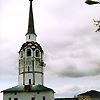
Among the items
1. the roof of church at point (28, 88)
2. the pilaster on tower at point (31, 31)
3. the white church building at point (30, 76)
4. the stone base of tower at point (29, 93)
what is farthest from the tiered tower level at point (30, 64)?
the stone base of tower at point (29, 93)

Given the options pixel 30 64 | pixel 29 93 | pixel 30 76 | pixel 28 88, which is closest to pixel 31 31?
pixel 30 64

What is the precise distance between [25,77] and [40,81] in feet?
11.3

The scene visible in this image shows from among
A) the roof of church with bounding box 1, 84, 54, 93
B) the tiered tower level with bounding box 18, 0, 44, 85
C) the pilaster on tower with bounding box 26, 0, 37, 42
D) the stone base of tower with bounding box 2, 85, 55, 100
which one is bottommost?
the stone base of tower with bounding box 2, 85, 55, 100

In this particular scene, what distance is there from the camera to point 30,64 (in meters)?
67.9

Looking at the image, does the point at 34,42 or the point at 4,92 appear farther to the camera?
the point at 34,42

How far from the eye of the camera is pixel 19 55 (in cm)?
6962

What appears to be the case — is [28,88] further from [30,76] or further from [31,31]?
[31,31]

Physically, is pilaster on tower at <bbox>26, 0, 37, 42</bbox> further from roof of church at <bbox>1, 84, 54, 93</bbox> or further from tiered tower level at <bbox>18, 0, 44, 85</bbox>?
roof of church at <bbox>1, 84, 54, 93</bbox>

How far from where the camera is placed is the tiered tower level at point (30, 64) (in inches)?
2621

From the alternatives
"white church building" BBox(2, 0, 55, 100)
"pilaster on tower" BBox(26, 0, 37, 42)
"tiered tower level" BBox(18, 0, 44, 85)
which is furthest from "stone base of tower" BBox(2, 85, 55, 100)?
"pilaster on tower" BBox(26, 0, 37, 42)

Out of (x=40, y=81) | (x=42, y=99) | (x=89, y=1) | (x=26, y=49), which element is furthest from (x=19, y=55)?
(x=89, y=1)

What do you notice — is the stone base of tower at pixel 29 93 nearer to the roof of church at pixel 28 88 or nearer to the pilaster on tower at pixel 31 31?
the roof of church at pixel 28 88

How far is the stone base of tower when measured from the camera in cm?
6342

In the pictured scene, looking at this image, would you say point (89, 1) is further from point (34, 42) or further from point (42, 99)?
point (34, 42)
